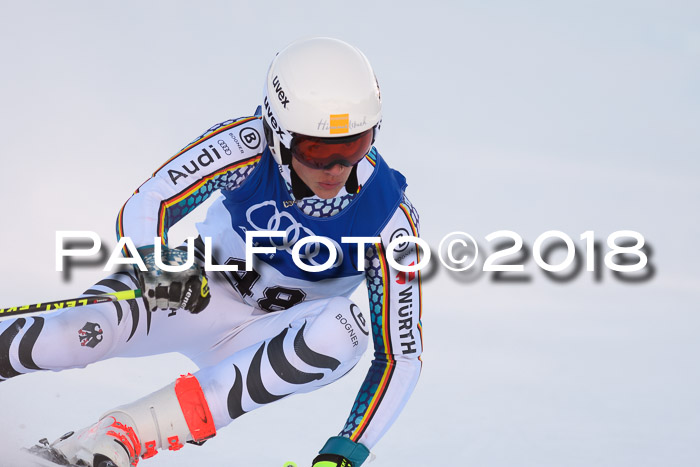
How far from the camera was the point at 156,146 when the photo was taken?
8.78 m

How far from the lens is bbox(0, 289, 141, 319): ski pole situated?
421 cm

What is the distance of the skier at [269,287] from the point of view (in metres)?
4.18

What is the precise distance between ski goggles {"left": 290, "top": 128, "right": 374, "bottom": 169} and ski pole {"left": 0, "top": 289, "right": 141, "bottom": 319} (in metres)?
1.00

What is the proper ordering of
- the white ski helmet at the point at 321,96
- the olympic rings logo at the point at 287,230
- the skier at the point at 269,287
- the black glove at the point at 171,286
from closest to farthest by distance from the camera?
the black glove at the point at 171,286, the skier at the point at 269,287, the white ski helmet at the point at 321,96, the olympic rings logo at the point at 287,230

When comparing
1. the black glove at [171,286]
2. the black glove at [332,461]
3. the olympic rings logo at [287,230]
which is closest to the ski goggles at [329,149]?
the olympic rings logo at [287,230]

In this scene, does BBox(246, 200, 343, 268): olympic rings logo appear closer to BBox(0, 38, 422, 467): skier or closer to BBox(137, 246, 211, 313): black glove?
BBox(0, 38, 422, 467): skier

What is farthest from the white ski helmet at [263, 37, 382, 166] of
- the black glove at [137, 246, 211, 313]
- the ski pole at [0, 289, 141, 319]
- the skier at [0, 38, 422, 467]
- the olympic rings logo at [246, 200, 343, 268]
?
the ski pole at [0, 289, 141, 319]

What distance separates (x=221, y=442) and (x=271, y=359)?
4.97 ft

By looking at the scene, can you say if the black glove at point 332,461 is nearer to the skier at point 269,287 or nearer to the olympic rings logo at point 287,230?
the skier at point 269,287

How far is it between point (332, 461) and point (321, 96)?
5.54ft

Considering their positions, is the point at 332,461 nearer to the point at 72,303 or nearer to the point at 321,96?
the point at 72,303

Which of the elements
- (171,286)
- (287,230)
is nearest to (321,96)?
(287,230)

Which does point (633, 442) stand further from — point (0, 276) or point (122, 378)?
point (0, 276)

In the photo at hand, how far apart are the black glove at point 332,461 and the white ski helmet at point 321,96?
1.41m
